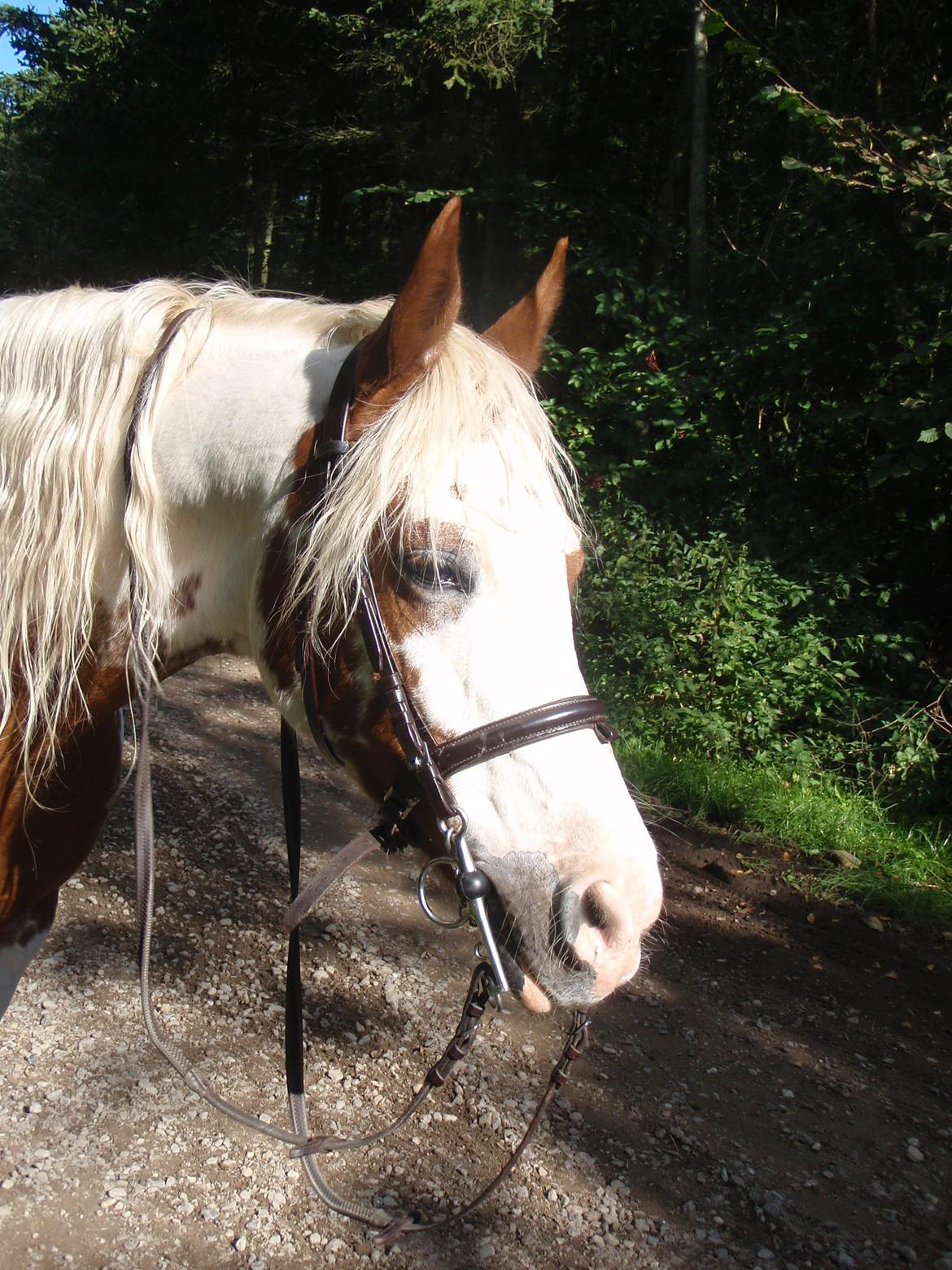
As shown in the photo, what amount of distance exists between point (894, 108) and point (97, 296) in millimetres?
5418

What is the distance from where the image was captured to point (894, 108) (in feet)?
17.1

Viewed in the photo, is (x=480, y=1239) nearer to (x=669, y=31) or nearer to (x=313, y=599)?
(x=313, y=599)

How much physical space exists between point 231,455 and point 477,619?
514mm

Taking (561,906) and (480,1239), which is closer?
(561,906)

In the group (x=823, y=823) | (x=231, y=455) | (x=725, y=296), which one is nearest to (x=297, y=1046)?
(x=231, y=455)

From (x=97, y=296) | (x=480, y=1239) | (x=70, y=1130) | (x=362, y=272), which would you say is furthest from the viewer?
(x=362, y=272)

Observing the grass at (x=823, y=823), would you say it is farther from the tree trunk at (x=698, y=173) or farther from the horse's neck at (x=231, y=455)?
the horse's neck at (x=231, y=455)

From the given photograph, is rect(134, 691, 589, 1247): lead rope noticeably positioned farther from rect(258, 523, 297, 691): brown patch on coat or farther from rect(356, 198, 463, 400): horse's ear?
rect(356, 198, 463, 400): horse's ear

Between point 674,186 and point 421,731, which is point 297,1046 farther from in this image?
point 674,186

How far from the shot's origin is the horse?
1.27 meters

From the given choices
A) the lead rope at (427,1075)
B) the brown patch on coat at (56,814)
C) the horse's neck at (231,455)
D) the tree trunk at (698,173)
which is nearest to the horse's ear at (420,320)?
the horse's neck at (231,455)

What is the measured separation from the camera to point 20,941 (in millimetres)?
1812

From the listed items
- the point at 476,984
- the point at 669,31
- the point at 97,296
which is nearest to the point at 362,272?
the point at 669,31

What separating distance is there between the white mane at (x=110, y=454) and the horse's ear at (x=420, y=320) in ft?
0.12
